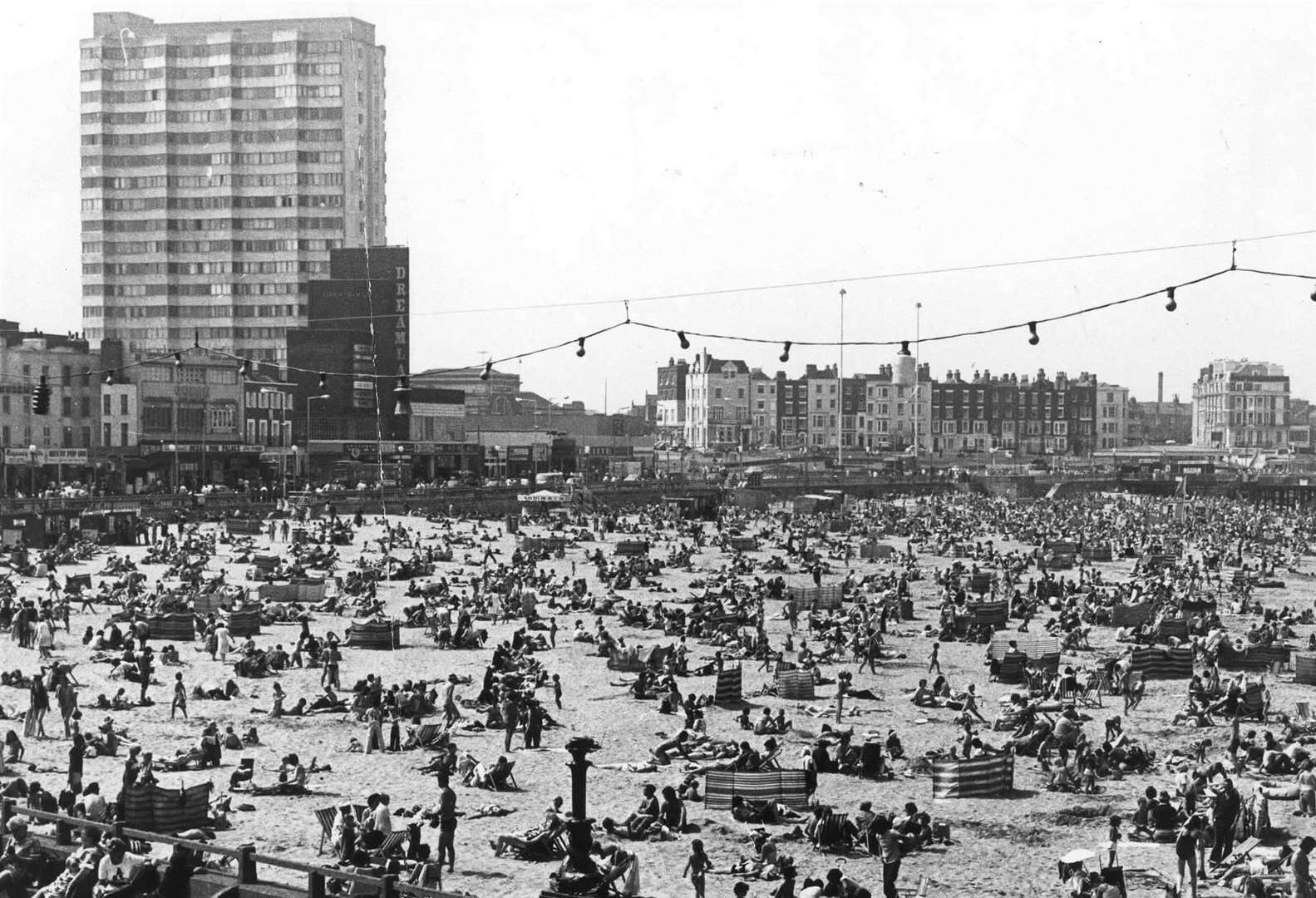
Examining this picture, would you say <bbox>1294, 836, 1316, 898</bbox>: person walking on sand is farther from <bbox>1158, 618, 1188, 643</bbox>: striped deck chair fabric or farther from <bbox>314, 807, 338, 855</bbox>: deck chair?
<bbox>1158, 618, 1188, 643</bbox>: striped deck chair fabric

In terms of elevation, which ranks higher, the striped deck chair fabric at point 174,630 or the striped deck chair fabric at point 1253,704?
the striped deck chair fabric at point 174,630

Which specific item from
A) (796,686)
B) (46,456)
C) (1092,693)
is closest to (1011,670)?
(1092,693)

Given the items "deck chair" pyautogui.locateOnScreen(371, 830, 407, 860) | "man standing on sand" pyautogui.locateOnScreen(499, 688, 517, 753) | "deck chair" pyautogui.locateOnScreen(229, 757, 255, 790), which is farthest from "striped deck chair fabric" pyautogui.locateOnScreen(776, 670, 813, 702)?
"deck chair" pyautogui.locateOnScreen(371, 830, 407, 860)

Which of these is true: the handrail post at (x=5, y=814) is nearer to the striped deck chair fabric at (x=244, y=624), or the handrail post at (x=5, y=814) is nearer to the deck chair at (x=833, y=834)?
the deck chair at (x=833, y=834)

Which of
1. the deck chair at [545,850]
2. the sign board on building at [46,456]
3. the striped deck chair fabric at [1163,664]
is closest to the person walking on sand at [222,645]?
the deck chair at [545,850]

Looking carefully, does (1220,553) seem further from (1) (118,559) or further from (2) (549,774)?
(2) (549,774)

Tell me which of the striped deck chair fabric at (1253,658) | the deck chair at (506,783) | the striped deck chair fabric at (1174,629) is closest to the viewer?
the deck chair at (506,783)

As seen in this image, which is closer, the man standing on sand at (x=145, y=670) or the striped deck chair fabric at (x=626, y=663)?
the man standing on sand at (x=145, y=670)
